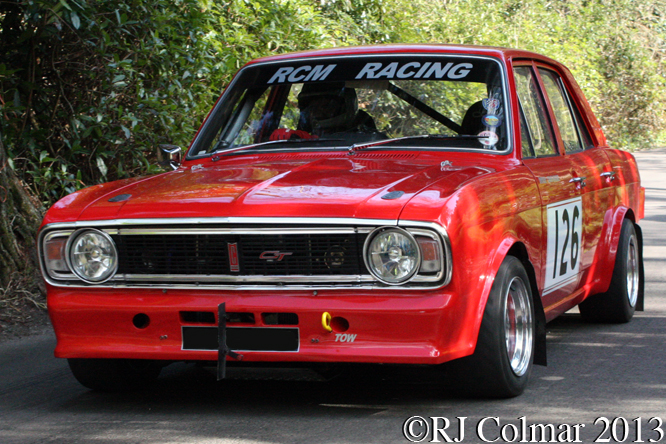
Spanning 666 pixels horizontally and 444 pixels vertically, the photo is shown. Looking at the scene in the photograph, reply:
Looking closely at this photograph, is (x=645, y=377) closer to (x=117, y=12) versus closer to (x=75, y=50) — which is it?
(x=117, y=12)

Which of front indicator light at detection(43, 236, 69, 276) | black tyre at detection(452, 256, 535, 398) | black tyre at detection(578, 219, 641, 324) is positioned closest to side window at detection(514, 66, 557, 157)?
black tyre at detection(452, 256, 535, 398)

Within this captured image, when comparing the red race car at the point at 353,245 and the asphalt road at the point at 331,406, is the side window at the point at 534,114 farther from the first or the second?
the asphalt road at the point at 331,406

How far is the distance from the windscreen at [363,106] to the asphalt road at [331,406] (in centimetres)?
127

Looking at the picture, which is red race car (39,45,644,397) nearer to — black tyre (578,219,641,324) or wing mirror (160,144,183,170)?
wing mirror (160,144,183,170)

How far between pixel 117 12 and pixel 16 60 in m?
1.06

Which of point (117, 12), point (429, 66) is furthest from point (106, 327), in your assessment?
point (117, 12)

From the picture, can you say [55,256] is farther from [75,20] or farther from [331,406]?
[75,20]

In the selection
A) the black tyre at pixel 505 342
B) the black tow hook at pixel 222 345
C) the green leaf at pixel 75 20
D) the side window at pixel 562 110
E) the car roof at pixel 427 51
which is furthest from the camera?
the green leaf at pixel 75 20

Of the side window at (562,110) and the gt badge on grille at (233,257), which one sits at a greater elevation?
the side window at (562,110)

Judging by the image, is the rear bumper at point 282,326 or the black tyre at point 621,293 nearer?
the rear bumper at point 282,326

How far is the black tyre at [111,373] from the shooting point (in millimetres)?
4504

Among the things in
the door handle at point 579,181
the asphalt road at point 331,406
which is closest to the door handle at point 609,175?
the door handle at point 579,181

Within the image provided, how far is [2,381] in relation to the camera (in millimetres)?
5039

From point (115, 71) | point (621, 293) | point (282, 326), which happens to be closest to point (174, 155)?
point (282, 326)
